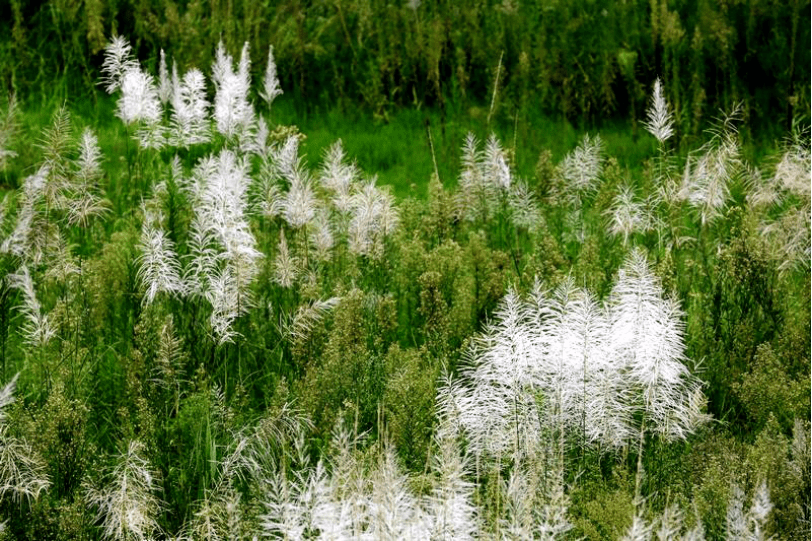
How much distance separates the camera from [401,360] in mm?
4098

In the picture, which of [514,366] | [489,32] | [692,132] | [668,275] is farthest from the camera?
[489,32]

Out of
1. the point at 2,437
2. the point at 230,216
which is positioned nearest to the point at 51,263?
the point at 230,216

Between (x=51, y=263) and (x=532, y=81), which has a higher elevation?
(x=532, y=81)

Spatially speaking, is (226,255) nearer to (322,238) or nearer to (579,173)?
(322,238)

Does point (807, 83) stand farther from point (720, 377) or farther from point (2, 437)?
point (2, 437)

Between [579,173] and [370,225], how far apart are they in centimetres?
139

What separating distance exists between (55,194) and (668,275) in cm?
237

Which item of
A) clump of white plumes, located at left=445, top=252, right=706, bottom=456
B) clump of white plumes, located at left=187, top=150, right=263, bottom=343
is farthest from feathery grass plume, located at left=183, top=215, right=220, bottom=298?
clump of white plumes, located at left=445, top=252, right=706, bottom=456

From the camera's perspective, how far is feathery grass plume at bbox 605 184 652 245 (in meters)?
4.90

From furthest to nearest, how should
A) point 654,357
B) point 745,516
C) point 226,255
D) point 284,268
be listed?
point 284,268 → point 226,255 → point 654,357 → point 745,516

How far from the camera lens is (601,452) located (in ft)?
12.1

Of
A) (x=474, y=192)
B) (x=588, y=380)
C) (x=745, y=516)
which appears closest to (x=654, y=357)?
(x=588, y=380)

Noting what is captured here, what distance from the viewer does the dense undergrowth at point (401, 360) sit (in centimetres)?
321

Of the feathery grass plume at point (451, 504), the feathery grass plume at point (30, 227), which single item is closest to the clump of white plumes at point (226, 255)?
the feathery grass plume at point (30, 227)
